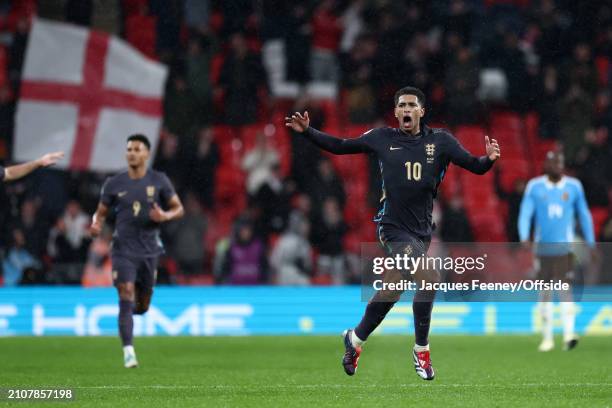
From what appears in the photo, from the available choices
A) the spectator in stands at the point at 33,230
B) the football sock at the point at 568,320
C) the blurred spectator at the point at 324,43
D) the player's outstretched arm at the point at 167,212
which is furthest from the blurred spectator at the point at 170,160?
the football sock at the point at 568,320

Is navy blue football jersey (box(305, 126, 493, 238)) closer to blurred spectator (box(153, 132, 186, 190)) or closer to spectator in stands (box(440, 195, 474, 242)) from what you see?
spectator in stands (box(440, 195, 474, 242))

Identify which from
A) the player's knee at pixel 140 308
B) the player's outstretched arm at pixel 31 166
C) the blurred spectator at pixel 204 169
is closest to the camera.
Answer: the player's outstretched arm at pixel 31 166

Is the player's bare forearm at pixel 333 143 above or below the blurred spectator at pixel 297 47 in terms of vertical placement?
below

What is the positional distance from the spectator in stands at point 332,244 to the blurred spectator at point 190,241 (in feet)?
5.76

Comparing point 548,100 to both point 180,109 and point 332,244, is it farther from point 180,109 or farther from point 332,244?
point 180,109

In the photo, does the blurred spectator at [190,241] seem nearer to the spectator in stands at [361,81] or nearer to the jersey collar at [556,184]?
the spectator in stands at [361,81]

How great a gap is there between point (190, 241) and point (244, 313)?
5.05 feet

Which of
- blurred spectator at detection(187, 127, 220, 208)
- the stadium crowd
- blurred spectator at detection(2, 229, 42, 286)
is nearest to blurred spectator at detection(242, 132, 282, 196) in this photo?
the stadium crowd

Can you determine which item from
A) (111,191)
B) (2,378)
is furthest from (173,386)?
(111,191)

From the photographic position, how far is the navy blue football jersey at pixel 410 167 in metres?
9.79

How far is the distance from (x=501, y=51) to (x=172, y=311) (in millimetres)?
7580

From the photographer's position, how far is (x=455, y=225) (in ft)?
61.6

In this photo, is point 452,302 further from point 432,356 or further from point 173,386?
point 173,386

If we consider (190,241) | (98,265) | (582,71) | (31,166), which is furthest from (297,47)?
(31,166)
